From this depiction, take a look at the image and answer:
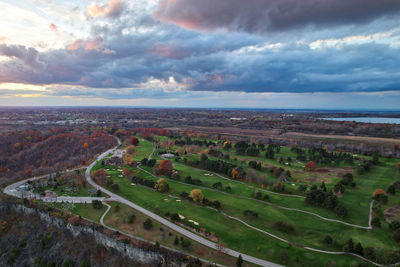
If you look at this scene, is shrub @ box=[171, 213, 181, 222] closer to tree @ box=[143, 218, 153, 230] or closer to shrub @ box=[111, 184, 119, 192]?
tree @ box=[143, 218, 153, 230]

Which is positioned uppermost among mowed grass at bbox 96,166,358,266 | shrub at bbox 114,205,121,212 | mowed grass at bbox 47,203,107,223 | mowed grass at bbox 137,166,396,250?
mowed grass at bbox 137,166,396,250

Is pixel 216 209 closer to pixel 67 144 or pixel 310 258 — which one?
pixel 310 258

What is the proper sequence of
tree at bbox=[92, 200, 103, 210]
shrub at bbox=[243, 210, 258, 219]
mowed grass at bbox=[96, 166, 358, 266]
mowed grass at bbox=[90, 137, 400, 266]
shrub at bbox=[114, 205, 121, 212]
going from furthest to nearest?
tree at bbox=[92, 200, 103, 210] → shrub at bbox=[114, 205, 121, 212] → shrub at bbox=[243, 210, 258, 219] → mowed grass at bbox=[90, 137, 400, 266] → mowed grass at bbox=[96, 166, 358, 266]

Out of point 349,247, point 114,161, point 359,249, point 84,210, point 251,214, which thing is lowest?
point 84,210

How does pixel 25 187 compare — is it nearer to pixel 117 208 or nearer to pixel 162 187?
pixel 117 208

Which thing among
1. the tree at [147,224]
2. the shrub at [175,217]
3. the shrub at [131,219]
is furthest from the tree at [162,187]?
the tree at [147,224]

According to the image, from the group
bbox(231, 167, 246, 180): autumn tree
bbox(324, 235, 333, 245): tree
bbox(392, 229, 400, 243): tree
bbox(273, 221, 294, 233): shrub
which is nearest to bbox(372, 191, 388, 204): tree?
bbox(392, 229, 400, 243): tree

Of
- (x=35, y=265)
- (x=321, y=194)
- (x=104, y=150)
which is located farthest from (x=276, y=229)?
(x=104, y=150)

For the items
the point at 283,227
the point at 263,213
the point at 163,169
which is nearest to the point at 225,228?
the point at 263,213

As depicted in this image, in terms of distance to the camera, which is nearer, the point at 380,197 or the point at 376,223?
the point at 376,223

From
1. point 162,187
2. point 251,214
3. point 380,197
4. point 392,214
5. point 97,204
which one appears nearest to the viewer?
point 392,214

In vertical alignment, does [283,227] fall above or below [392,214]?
below
